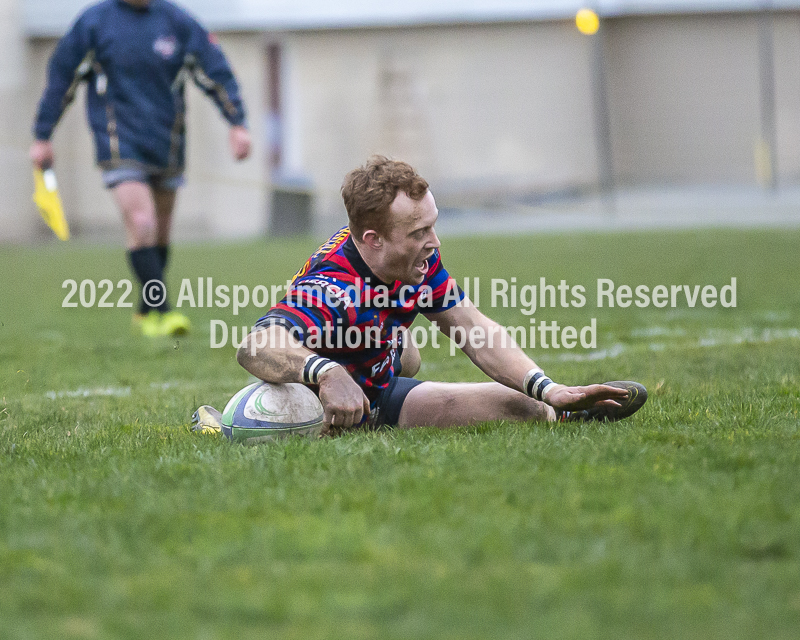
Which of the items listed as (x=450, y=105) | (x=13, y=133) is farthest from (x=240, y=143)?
(x=450, y=105)

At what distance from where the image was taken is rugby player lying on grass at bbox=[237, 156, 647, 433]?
3.54 m

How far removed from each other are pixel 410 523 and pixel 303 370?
1104mm

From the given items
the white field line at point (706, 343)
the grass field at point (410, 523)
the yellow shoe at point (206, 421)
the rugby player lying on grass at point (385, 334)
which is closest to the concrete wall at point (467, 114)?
the white field line at point (706, 343)

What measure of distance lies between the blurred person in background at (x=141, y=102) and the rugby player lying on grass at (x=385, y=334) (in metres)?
3.51

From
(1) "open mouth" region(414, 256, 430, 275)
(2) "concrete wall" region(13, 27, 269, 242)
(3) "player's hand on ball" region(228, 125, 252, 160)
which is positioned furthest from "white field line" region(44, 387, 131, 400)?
(2) "concrete wall" region(13, 27, 269, 242)

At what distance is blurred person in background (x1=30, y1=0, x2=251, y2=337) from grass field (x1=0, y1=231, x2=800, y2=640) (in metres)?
2.36

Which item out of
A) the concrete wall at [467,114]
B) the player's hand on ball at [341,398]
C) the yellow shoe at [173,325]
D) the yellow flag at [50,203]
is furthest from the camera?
the concrete wall at [467,114]

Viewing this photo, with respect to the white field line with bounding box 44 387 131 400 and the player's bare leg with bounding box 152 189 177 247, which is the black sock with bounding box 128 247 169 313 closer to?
the player's bare leg with bounding box 152 189 177 247

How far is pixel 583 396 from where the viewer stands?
139 inches

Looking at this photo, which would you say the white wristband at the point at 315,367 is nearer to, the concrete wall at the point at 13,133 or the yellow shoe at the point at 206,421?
the yellow shoe at the point at 206,421

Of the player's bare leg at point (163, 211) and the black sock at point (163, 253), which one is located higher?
the player's bare leg at point (163, 211)

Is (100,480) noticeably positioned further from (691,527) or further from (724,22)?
(724,22)

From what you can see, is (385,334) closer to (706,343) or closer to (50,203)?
(706,343)

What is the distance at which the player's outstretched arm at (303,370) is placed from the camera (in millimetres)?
3414
